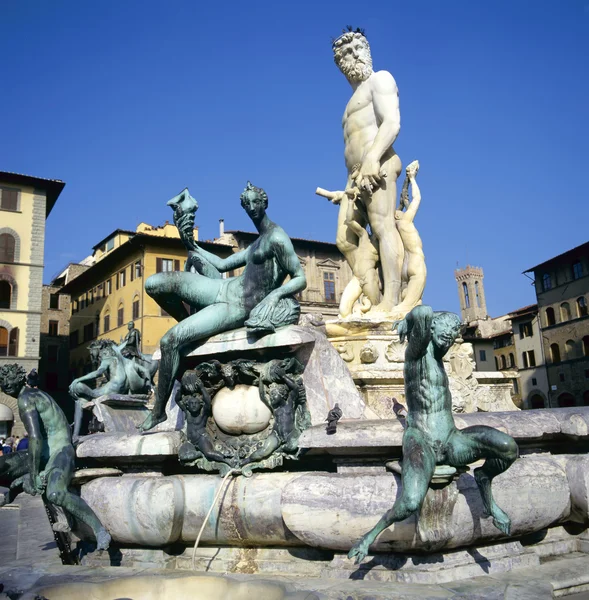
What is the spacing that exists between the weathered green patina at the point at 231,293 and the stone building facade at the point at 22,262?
3571 centimetres

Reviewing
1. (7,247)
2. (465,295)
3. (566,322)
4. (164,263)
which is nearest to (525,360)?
(566,322)

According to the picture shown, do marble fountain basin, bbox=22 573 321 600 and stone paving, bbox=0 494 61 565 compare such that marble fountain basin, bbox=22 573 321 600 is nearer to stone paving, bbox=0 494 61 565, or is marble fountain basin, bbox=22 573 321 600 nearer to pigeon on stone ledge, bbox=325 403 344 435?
stone paving, bbox=0 494 61 565

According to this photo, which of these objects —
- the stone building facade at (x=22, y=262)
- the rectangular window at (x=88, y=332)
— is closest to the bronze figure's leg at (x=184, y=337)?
the stone building facade at (x=22, y=262)

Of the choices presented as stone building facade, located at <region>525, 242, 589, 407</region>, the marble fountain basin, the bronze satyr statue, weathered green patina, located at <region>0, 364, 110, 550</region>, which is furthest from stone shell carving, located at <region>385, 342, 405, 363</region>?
stone building facade, located at <region>525, 242, 589, 407</region>

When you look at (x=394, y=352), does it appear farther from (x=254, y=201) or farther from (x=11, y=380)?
(x=11, y=380)

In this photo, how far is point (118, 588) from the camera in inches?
116

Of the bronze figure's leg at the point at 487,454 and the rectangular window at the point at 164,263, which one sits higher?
the rectangular window at the point at 164,263

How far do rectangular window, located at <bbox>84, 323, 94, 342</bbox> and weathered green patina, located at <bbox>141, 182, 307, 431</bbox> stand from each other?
159 feet

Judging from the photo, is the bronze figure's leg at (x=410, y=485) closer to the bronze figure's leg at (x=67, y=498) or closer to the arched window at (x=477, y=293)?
the bronze figure's leg at (x=67, y=498)

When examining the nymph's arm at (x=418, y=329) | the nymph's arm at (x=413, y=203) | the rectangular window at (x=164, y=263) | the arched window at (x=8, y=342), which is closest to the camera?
the nymph's arm at (x=418, y=329)

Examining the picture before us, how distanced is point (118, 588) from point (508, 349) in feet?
199

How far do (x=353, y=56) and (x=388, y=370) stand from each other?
390 centimetres

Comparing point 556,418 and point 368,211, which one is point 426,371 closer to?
point 556,418

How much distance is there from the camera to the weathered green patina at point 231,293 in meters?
4.19
